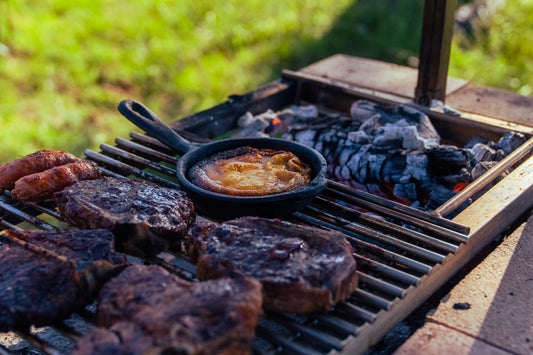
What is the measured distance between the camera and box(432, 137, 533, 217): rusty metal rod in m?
2.81

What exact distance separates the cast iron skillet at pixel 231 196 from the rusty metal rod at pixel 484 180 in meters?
0.66

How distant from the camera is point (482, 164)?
3.40m

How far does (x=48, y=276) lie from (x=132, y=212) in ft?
1.60

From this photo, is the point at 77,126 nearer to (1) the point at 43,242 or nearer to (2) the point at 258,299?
(1) the point at 43,242

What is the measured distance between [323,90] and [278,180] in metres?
2.20

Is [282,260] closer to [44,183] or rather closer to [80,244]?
[80,244]

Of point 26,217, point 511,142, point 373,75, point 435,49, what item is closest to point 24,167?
point 26,217

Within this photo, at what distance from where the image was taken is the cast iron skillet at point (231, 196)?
8.34 ft

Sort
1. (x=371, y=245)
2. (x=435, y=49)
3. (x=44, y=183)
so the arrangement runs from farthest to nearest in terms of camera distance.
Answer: (x=435, y=49), (x=44, y=183), (x=371, y=245)

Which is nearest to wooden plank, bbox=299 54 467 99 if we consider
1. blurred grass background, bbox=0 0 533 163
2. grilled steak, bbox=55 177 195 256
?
blurred grass background, bbox=0 0 533 163

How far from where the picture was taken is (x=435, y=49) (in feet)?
13.2

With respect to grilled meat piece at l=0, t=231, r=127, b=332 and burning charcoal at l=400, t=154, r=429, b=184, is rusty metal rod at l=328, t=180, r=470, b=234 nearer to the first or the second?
burning charcoal at l=400, t=154, r=429, b=184

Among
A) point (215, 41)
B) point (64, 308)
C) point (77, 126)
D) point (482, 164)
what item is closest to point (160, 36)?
point (215, 41)

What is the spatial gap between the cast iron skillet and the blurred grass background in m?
2.50
